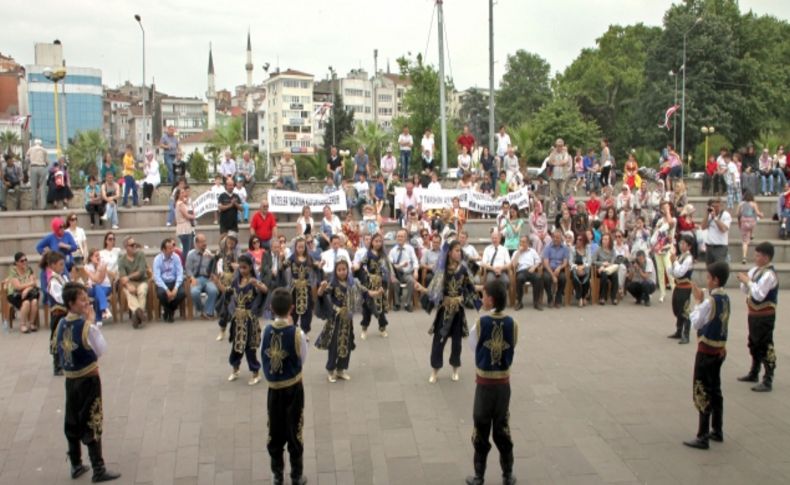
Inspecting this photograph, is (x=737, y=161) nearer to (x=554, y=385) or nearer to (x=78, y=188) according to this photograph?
(x=554, y=385)

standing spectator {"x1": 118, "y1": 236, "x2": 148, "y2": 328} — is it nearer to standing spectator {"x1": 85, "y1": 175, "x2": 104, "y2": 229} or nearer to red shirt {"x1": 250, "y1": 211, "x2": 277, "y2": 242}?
red shirt {"x1": 250, "y1": 211, "x2": 277, "y2": 242}

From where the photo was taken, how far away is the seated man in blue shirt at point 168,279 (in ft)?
41.2

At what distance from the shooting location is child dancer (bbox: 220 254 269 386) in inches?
358

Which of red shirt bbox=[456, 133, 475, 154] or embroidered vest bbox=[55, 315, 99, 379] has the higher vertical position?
red shirt bbox=[456, 133, 475, 154]

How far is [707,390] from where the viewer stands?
711 centimetres

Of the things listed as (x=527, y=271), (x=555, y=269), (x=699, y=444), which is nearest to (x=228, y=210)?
(x=527, y=271)

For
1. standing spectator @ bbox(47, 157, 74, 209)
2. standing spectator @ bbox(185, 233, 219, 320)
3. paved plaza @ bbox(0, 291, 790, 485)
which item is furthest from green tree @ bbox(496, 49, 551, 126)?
paved plaza @ bbox(0, 291, 790, 485)

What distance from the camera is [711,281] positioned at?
24.2ft

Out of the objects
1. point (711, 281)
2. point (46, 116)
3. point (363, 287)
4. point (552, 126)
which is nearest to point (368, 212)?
point (363, 287)

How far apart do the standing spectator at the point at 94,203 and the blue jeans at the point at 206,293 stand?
19.1 feet

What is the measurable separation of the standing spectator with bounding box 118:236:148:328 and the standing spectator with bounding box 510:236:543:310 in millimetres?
6293

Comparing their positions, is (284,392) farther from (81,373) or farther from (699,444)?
(699,444)

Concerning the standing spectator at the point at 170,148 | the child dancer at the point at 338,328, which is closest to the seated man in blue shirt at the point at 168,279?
the child dancer at the point at 338,328

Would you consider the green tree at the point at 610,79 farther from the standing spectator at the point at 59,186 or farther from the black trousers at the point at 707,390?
the black trousers at the point at 707,390
